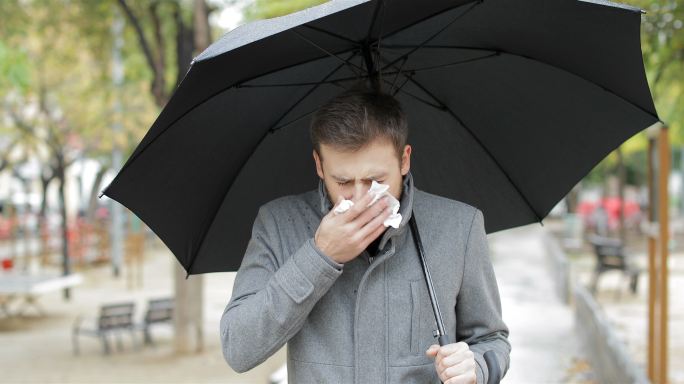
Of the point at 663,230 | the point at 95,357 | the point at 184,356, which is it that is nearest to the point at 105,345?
the point at 95,357

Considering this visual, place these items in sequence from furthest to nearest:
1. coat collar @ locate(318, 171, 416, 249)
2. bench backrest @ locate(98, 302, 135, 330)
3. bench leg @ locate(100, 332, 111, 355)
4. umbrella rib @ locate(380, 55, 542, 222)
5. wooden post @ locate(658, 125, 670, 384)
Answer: bench backrest @ locate(98, 302, 135, 330), bench leg @ locate(100, 332, 111, 355), wooden post @ locate(658, 125, 670, 384), umbrella rib @ locate(380, 55, 542, 222), coat collar @ locate(318, 171, 416, 249)

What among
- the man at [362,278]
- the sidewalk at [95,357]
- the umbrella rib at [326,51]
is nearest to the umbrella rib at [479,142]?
the umbrella rib at [326,51]

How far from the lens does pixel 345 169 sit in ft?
6.81

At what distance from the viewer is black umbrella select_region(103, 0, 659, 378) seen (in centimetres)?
250

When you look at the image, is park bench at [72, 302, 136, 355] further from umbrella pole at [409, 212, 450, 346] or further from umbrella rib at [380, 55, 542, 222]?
umbrella pole at [409, 212, 450, 346]

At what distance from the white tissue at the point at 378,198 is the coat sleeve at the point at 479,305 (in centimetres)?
32

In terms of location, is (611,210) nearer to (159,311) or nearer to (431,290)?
(159,311)

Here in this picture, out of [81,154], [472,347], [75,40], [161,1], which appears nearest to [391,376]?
[472,347]

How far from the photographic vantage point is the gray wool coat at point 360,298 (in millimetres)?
2031

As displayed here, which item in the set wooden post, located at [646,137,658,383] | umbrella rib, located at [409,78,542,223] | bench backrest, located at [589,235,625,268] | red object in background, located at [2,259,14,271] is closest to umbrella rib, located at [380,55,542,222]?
umbrella rib, located at [409,78,542,223]

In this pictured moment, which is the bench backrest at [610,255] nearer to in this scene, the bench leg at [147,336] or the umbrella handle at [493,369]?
the bench leg at [147,336]

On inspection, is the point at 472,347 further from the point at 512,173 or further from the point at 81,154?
the point at 81,154

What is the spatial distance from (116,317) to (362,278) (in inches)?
407

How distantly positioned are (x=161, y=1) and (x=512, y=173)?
33.2 ft
